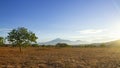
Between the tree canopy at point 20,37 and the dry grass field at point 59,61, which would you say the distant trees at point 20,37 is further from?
the dry grass field at point 59,61

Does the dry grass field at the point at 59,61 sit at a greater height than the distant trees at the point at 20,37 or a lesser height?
lesser

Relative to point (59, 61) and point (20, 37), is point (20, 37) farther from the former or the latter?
point (59, 61)

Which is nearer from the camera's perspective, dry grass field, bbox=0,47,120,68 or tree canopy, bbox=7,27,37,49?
dry grass field, bbox=0,47,120,68

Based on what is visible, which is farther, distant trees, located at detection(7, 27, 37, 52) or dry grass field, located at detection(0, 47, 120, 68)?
distant trees, located at detection(7, 27, 37, 52)

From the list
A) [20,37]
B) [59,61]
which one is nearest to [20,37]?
[20,37]

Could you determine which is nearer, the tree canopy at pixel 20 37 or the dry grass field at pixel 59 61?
the dry grass field at pixel 59 61

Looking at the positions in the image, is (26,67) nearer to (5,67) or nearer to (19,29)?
(5,67)

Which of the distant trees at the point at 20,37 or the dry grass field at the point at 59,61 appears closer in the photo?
the dry grass field at the point at 59,61

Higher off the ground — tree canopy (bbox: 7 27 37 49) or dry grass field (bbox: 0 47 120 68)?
tree canopy (bbox: 7 27 37 49)

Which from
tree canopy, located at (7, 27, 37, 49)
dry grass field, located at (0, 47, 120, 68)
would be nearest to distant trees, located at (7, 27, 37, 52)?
tree canopy, located at (7, 27, 37, 49)

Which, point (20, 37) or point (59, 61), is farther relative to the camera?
point (20, 37)

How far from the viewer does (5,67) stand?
2511cm

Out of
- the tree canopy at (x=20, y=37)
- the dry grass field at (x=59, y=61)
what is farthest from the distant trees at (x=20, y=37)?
the dry grass field at (x=59, y=61)

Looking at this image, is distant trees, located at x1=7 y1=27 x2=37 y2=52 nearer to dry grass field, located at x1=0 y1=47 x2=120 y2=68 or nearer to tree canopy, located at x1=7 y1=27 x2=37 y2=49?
tree canopy, located at x1=7 y1=27 x2=37 y2=49
